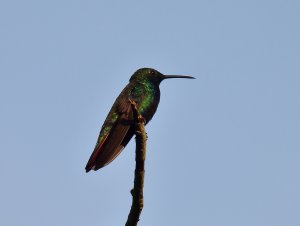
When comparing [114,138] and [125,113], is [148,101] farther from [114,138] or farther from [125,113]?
[114,138]

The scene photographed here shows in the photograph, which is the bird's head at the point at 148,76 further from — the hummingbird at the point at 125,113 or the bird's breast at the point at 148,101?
→ the bird's breast at the point at 148,101

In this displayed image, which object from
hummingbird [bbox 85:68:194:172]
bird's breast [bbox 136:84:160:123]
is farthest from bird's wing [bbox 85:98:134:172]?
bird's breast [bbox 136:84:160:123]

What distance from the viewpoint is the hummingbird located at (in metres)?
6.03

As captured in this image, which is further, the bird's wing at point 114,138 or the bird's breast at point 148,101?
the bird's breast at point 148,101

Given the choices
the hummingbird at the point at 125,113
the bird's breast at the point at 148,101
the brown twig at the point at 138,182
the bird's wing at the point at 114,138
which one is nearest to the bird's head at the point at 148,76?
the hummingbird at the point at 125,113

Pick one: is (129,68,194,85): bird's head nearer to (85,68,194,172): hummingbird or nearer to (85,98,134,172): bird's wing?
(85,68,194,172): hummingbird

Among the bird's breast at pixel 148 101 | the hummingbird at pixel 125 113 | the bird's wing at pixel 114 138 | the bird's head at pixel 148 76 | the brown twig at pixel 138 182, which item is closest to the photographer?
the brown twig at pixel 138 182

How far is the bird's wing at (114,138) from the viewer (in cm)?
583

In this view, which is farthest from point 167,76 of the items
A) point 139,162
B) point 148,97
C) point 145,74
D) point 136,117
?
point 139,162

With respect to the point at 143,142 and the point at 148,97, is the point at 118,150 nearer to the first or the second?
the point at 148,97

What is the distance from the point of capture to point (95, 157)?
5.89 metres

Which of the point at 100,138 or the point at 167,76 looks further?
the point at 167,76

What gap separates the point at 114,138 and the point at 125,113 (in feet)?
2.02

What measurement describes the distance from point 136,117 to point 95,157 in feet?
4.88
